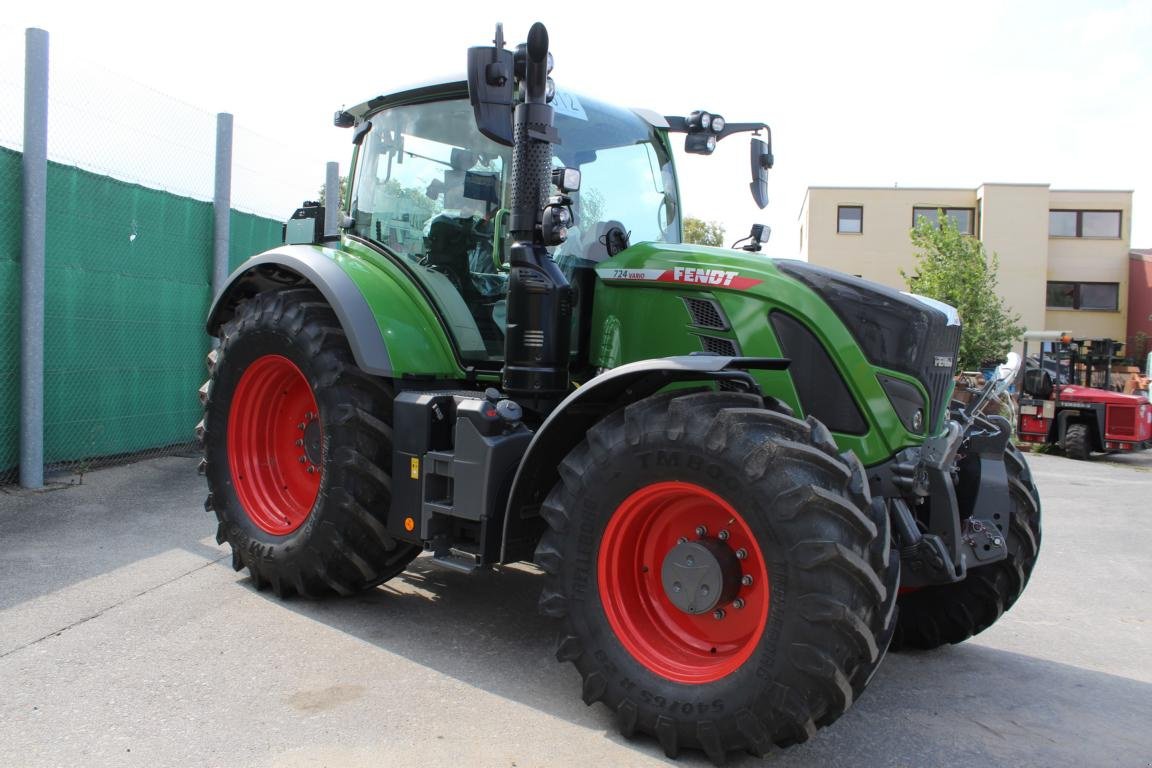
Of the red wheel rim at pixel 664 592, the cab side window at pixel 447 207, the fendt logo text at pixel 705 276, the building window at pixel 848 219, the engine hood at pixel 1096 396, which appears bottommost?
the red wheel rim at pixel 664 592

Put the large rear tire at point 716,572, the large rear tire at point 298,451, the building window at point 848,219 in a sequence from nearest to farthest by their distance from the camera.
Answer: the large rear tire at point 716,572
the large rear tire at point 298,451
the building window at point 848,219

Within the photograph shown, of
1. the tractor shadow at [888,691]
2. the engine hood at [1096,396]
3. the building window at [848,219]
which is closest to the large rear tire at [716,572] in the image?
the tractor shadow at [888,691]

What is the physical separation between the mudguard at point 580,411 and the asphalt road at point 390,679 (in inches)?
25.7

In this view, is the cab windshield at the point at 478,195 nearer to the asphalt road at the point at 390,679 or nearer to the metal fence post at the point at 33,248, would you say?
the asphalt road at the point at 390,679

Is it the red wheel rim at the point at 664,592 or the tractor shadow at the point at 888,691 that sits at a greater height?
the red wheel rim at the point at 664,592

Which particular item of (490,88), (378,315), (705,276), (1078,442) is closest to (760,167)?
(705,276)

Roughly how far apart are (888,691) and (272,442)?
11.5 ft

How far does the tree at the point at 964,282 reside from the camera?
2856 centimetres

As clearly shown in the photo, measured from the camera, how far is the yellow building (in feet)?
117

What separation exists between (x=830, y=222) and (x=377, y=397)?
3507cm

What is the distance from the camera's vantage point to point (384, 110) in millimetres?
5090

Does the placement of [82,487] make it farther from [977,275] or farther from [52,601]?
[977,275]

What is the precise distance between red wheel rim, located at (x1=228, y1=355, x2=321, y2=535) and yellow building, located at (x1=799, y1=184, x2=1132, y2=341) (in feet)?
109

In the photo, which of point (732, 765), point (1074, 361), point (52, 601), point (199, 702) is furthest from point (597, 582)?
point (1074, 361)
